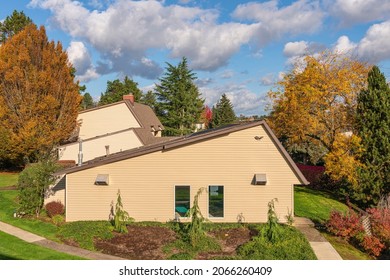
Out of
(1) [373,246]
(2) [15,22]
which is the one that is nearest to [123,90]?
(2) [15,22]

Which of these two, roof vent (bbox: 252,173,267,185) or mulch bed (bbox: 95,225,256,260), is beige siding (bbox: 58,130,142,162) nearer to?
mulch bed (bbox: 95,225,256,260)

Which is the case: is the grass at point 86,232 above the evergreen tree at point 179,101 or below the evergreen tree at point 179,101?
below

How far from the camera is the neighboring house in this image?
18016 millimetres

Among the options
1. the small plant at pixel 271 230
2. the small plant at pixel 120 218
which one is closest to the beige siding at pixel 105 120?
the small plant at pixel 120 218

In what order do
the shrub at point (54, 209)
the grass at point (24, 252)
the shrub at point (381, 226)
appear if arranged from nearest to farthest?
the grass at point (24, 252), the shrub at point (381, 226), the shrub at point (54, 209)

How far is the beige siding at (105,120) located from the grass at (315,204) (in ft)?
61.8

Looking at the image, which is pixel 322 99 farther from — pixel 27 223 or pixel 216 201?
pixel 27 223

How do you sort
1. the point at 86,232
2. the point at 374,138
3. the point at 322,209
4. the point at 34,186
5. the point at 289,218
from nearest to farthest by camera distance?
the point at 86,232
the point at 289,218
the point at 34,186
the point at 322,209
the point at 374,138

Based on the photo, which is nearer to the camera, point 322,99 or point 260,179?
point 260,179

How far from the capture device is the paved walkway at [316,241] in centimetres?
1395

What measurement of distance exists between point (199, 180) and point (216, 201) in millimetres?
1323

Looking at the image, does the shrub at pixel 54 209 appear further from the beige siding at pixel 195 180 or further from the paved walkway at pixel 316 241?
the paved walkway at pixel 316 241

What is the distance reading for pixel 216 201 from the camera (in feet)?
59.9

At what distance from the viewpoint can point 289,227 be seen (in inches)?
659
